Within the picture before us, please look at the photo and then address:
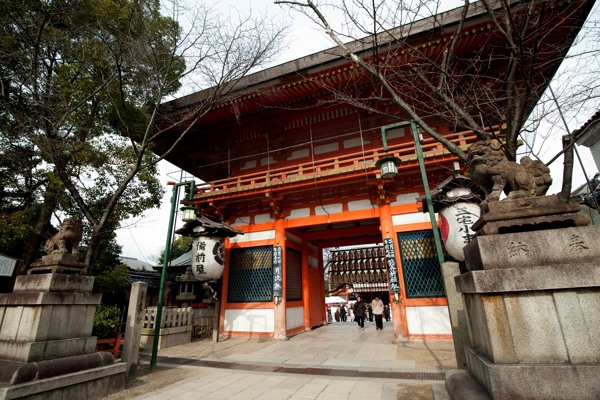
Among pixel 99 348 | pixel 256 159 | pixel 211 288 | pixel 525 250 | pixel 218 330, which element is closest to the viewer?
pixel 525 250

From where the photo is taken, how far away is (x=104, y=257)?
1357 cm

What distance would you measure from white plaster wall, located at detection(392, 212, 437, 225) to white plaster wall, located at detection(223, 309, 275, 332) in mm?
5263

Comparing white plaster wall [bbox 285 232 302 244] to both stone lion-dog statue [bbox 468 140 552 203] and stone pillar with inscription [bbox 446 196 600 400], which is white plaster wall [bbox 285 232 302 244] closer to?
stone lion-dog statue [bbox 468 140 552 203]

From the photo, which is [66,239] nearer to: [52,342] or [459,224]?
[52,342]

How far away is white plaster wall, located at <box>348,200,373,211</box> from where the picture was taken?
9805 millimetres

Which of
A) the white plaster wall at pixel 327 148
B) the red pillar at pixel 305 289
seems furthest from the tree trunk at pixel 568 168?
the red pillar at pixel 305 289

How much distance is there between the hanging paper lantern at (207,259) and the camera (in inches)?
343

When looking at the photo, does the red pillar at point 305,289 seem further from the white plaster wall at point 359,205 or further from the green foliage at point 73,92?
the green foliage at point 73,92

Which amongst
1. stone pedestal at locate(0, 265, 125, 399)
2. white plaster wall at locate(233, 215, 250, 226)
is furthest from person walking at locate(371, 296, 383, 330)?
stone pedestal at locate(0, 265, 125, 399)

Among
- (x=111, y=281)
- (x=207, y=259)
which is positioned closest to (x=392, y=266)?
(x=207, y=259)

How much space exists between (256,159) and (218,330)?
271 inches

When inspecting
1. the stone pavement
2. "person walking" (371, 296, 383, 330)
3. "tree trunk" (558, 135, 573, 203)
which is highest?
"tree trunk" (558, 135, 573, 203)

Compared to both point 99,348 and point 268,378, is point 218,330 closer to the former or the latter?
point 99,348

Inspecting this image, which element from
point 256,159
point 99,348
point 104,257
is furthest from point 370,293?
point 99,348
